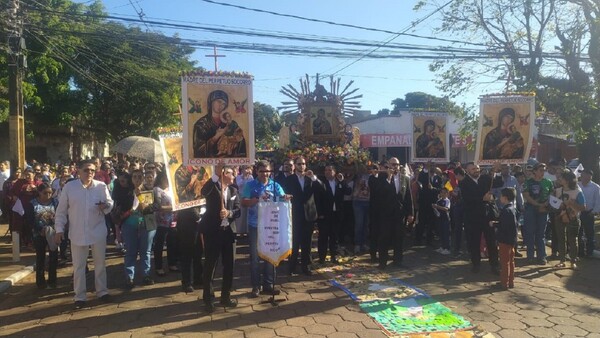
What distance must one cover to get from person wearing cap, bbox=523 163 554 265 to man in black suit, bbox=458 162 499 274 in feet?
4.06

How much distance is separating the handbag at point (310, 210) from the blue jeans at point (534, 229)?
13.5 feet

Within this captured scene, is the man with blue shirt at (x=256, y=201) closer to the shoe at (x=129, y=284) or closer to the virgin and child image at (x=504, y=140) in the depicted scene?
the shoe at (x=129, y=284)

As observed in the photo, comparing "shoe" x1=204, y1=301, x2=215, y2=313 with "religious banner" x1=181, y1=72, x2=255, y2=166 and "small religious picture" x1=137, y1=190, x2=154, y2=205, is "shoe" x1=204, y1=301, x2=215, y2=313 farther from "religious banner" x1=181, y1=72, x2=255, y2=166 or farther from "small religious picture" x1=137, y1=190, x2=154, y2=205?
"small religious picture" x1=137, y1=190, x2=154, y2=205

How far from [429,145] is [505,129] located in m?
2.70

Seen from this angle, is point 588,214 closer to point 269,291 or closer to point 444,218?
point 444,218

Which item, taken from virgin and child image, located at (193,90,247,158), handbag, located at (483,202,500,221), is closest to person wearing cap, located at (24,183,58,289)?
virgin and child image, located at (193,90,247,158)

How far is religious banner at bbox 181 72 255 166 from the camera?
5980 mm

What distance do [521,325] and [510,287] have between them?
62.8 inches

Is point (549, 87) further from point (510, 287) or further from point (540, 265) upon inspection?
point (510, 287)

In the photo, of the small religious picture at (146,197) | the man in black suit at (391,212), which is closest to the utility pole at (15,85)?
the small religious picture at (146,197)

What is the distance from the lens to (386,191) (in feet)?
25.2

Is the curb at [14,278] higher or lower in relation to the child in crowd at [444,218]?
lower

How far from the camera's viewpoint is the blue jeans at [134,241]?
661 cm

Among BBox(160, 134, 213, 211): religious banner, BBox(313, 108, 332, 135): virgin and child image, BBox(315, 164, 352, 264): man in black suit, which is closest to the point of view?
BBox(160, 134, 213, 211): religious banner
